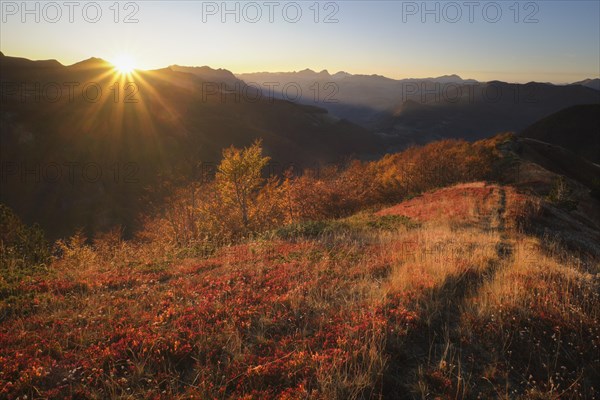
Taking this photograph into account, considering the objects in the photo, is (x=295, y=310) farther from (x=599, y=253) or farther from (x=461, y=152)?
(x=461, y=152)

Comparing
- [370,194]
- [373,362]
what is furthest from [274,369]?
[370,194]

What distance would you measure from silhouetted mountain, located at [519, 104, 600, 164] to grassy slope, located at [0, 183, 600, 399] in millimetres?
169118

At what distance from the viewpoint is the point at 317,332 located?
5.20m

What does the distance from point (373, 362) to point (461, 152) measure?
60177mm

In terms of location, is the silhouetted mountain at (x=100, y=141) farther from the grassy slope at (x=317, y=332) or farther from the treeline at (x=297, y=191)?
the grassy slope at (x=317, y=332)

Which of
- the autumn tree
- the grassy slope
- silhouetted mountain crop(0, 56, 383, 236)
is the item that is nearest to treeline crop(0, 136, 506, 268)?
the autumn tree

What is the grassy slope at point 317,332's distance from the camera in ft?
13.9

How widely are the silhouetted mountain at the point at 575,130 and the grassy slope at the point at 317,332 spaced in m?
169

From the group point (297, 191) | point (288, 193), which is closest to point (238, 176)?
point (288, 193)

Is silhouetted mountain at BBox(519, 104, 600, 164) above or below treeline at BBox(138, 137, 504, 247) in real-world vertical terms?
above

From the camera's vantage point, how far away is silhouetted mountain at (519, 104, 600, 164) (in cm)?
14212

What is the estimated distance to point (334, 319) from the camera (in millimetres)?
5570

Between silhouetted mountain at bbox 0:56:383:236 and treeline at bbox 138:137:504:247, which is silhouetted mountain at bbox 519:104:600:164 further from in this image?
treeline at bbox 138:137:504:247

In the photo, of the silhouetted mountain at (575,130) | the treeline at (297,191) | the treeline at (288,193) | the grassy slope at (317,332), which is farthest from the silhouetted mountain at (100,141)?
the silhouetted mountain at (575,130)
